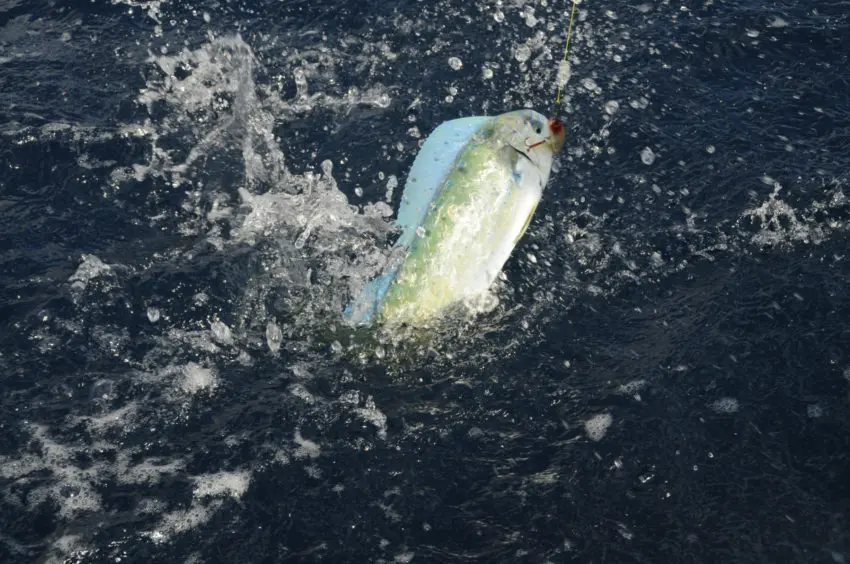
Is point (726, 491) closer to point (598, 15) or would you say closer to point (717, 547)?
point (717, 547)

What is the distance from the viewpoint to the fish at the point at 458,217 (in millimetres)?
4355

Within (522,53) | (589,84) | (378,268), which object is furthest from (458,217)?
(522,53)

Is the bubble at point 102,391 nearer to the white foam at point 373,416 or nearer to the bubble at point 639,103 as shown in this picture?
the white foam at point 373,416

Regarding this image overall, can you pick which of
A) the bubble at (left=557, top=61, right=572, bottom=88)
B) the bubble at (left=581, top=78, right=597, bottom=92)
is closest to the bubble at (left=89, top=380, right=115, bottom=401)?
the bubble at (left=557, top=61, right=572, bottom=88)

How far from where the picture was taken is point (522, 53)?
6.45 m

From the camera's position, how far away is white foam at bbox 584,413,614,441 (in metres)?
4.31

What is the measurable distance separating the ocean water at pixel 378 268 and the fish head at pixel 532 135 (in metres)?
0.47

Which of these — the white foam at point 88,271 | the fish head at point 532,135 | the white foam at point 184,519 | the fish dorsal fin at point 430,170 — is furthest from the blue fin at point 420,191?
the white foam at point 88,271

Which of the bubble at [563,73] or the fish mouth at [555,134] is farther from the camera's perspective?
the bubble at [563,73]

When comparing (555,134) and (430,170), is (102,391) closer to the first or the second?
(430,170)

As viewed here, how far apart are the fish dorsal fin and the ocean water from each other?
1.25 ft

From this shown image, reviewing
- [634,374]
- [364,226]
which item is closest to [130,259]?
[364,226]

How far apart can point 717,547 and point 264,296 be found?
262 centimetres

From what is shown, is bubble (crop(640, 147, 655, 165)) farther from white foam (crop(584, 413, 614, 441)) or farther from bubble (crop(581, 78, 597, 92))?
white foam (crop(584, 413, 614, 441))
